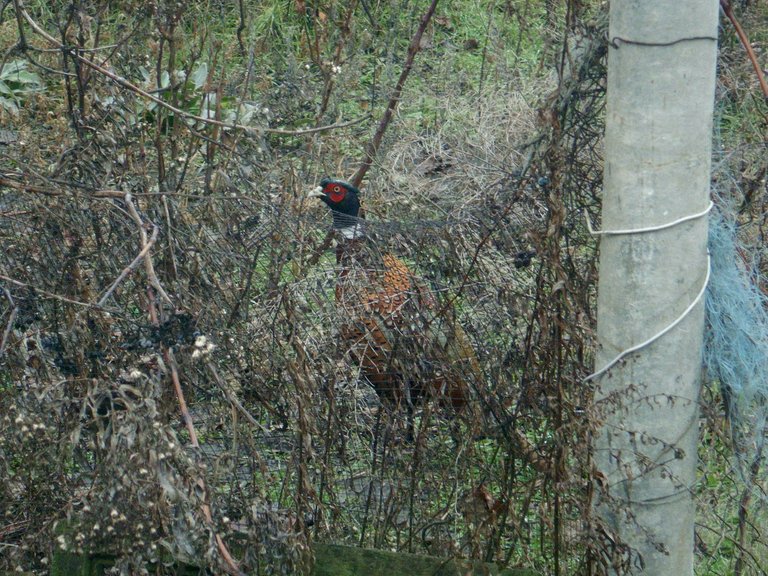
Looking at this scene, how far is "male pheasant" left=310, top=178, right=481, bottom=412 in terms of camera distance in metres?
3.31

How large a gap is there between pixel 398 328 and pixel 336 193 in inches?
55.1

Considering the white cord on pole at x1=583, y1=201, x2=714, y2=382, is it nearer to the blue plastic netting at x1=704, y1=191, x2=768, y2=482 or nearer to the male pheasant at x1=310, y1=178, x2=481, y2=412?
the blue plastic netting at x1=704, y1=191, x2=768, y2=482

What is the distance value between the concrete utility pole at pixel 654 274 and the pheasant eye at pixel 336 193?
1.83 meters

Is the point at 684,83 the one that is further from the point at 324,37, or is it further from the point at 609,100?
the point at 324,37

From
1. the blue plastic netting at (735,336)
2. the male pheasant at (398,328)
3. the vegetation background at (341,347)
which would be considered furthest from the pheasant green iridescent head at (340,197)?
the blue plastic netting at (735,336)

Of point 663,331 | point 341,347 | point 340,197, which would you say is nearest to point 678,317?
point 663,331

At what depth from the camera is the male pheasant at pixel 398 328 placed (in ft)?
10.9

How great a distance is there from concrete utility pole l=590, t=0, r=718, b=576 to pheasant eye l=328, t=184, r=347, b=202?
1831 mm

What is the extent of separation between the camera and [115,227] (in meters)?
3.42

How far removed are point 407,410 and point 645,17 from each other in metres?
1.44

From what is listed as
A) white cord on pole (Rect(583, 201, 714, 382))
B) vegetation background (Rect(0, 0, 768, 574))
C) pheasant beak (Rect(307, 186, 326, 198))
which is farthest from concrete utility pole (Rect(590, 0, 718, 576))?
pheasant beak (Rect(307, 186, 326, 198))

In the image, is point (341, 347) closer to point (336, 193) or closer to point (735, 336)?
point (735, 336)

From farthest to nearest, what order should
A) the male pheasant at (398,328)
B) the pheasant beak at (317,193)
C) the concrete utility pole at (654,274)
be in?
the pheasant beak at (317,193), the male pheasant at (398,328), the concrete utility pole at (654,274)

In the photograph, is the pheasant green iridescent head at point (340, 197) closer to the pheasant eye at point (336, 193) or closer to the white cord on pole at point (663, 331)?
the pheasant eye at point (336, 193)
